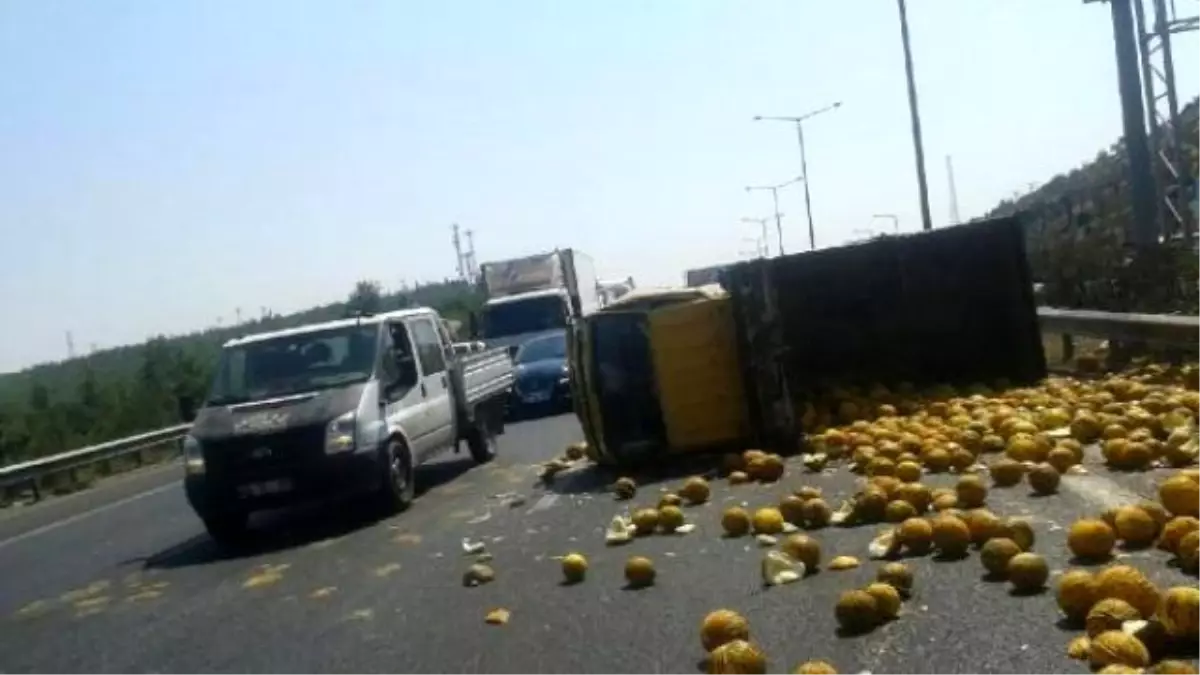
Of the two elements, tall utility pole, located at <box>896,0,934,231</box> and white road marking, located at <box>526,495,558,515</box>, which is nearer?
white road marking, located at <box>526,495,558,515</box>

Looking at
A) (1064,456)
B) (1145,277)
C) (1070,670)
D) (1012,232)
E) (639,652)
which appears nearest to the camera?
(1070,670)

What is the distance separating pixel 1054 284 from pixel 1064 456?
1404cm

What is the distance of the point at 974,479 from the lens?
31.2ft

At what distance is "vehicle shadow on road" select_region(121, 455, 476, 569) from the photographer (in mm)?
13734

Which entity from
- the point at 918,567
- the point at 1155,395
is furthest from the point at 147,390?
the point at 918,567

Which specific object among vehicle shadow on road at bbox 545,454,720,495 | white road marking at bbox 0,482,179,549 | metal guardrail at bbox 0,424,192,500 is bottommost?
white road marking at bbox 0,482,179,549

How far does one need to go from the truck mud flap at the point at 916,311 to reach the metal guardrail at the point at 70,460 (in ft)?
48.6

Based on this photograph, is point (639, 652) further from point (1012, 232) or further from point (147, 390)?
point (147, 390)

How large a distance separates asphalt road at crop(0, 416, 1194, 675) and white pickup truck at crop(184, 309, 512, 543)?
0.44 meters

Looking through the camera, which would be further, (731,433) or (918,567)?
(731,433)

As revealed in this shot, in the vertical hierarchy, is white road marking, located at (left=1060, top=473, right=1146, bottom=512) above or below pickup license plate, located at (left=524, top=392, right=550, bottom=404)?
above

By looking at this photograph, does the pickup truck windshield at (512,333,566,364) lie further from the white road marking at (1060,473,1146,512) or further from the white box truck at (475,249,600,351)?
the white road marking at (1060,473,1146,512)

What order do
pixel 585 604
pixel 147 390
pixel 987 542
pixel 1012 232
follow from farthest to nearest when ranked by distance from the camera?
1. pixel 147 390
2. pixel 1012 232
3. pixel 585 604
4. pixel 987 542

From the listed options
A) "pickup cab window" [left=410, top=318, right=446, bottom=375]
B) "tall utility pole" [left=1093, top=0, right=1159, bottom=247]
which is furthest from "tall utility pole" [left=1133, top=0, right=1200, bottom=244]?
"pickup cab window" [left=410, top=318, right=446, bottom=375]
